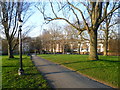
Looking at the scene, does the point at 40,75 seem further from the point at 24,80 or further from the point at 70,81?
the point at 70,81

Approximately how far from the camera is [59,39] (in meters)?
46.4

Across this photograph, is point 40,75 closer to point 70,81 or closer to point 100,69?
point 70,81

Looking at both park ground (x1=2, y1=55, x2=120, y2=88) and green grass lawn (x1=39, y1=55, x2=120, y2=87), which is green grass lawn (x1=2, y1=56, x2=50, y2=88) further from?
green grass lawn (x1=39, y1=55, x2=120, y2=87)

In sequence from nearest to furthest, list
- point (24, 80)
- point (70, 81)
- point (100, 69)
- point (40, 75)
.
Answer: point (70, 81) < point (24, 80) < point (40, 75) < point (100, 69)

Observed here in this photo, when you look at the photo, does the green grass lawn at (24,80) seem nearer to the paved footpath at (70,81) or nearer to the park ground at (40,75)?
the park ground at (40,75)

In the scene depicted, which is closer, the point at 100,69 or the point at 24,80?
the point at 24,80

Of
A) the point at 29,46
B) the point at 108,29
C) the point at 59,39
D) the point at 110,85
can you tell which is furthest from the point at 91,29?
the point at 29,46

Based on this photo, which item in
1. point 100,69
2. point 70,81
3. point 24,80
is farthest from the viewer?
point 100,69

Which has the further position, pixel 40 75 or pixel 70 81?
pixel 40 75

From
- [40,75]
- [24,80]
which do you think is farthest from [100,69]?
[24,80]

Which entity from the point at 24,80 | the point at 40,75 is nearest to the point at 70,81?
the point at 40,75

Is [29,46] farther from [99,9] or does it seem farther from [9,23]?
[99,9]

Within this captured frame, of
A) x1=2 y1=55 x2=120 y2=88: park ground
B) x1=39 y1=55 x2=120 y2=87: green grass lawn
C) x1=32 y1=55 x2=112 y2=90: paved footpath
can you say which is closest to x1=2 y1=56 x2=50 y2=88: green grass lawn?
x1=2 y1=55 x2=120 y2=88: park ground

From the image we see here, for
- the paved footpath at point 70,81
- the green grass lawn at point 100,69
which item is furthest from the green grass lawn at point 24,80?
the green grass lawn at point 100,69
